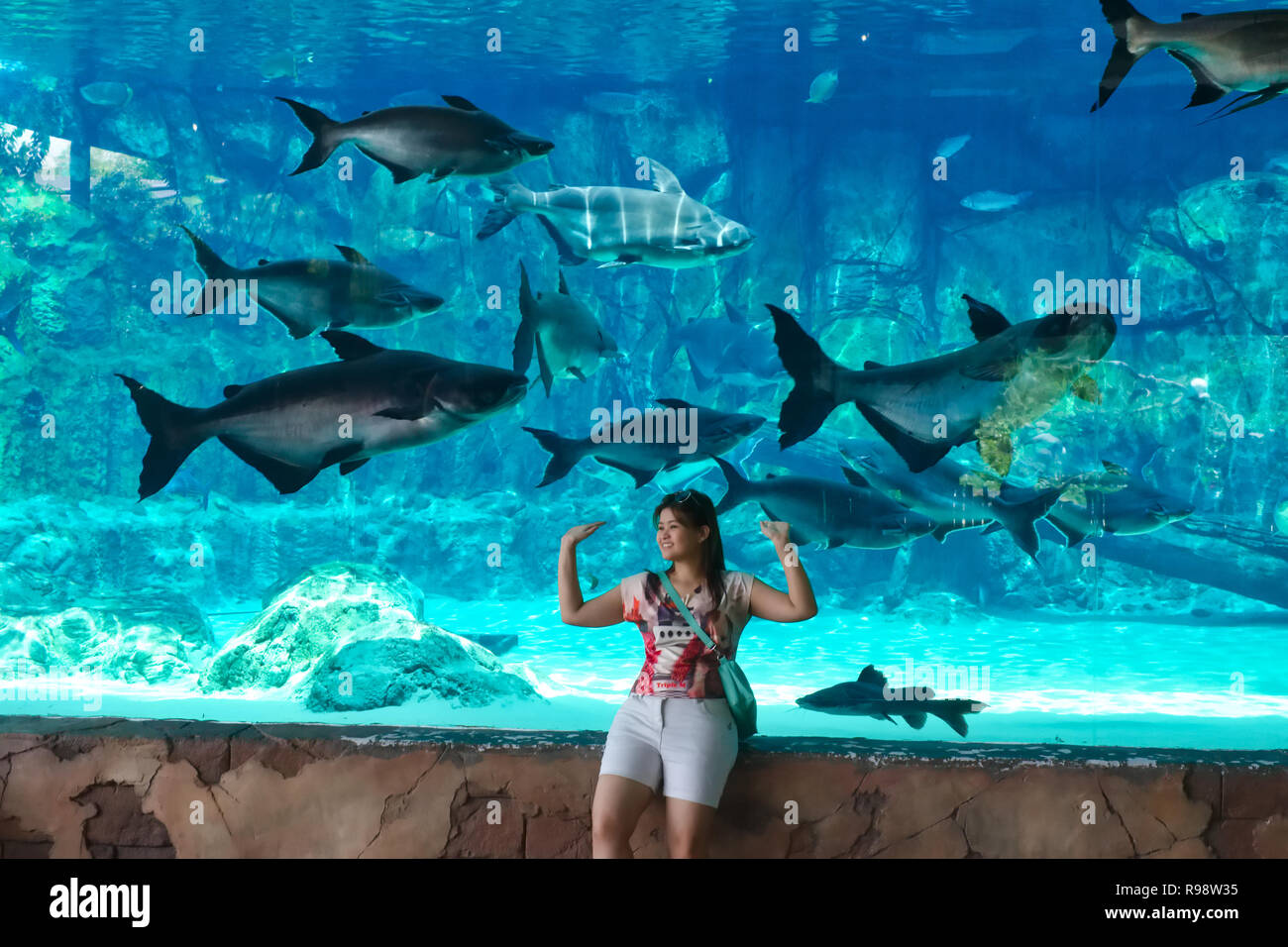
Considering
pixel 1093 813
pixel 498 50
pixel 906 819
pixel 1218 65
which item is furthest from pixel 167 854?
pixel 498 50

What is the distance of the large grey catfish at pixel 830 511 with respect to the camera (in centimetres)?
421

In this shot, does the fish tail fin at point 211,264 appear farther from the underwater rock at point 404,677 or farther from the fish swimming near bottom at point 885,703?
the fish swimming near bottom at point 885,703

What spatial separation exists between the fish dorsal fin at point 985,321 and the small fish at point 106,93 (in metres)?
9.94

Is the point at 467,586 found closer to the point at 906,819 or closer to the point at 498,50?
the point at 498,50

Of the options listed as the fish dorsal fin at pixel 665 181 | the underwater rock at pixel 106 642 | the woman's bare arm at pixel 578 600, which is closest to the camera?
the woman's bare arm at pixel 578 600

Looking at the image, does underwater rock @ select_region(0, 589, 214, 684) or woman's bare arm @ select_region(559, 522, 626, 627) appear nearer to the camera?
woman's bare arm @ select_region(559, 522, 626, 627)

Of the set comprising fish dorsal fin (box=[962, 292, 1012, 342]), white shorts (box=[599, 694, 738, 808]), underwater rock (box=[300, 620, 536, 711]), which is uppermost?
fish dorsal fin (box=[962, 292, 1012, 342])

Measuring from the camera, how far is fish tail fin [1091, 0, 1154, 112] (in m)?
3.17

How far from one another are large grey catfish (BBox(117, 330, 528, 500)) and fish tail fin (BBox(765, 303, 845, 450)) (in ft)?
3.11

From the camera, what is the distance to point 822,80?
9.35 meters

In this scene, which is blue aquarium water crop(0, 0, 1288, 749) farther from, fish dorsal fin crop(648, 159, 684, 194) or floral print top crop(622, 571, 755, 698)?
floral print top crop(622, 571, 755, 698)

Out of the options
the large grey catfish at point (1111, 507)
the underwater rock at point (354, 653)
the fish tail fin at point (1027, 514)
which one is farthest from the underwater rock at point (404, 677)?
the large grey catfish at point (1111, 507)

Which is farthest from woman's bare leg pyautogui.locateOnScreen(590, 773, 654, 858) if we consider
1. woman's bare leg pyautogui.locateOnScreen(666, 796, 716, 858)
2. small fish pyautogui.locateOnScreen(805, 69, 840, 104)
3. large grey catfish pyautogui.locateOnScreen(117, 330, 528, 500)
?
small fish pyautogui.locateOnScreen(805, 69, 840, 104)

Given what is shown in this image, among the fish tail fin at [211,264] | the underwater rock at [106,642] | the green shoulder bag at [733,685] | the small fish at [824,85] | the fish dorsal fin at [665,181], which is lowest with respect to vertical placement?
the underwater rock at [106,642]
